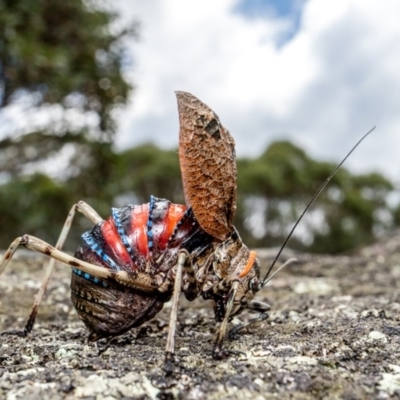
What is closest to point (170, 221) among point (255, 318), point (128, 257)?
point (128, 257)

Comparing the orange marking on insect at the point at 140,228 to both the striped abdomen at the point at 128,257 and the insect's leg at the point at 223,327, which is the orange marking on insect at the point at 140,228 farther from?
the insect's leg at the point at 223,327

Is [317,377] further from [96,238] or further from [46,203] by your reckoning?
[46,203]

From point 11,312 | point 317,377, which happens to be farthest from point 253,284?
point 11,312

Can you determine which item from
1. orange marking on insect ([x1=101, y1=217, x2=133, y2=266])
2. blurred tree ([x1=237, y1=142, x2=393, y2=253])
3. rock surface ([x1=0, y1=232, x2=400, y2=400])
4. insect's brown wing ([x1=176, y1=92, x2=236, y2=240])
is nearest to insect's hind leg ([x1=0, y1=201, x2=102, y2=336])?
rock surface ([x1=0, y1=232, x2=400, y2=400])

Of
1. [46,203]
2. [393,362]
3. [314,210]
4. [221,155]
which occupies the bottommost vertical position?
[393,362]

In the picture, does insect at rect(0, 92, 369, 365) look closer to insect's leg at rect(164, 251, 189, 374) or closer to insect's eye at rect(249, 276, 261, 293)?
insect's eye at rect(249, 276, 261, 293)

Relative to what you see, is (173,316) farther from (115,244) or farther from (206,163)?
(206,163)
